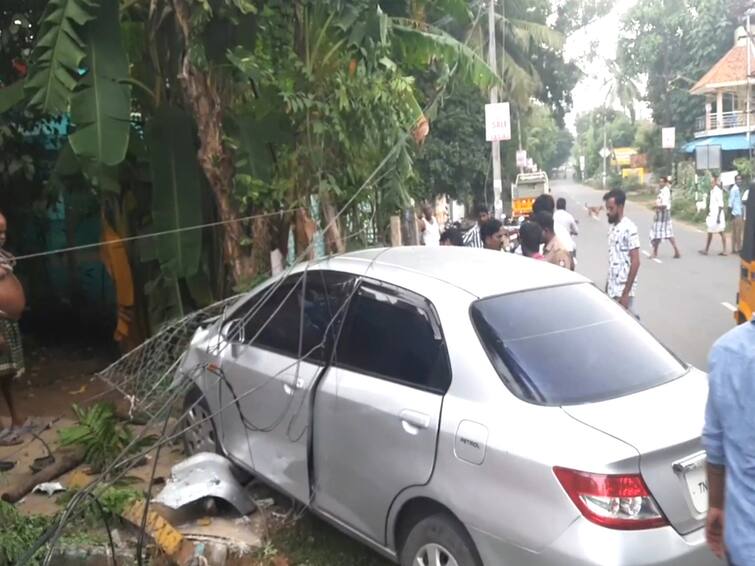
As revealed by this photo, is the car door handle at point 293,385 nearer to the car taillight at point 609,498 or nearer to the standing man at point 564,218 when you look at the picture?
the car taillight at point 609,498

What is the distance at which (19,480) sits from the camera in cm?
547

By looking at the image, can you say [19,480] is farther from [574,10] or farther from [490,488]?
[574,10]

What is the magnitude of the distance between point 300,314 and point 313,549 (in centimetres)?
132

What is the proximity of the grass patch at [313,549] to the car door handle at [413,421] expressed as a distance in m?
1.17

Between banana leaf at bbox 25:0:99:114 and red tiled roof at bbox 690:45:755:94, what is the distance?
133 feet

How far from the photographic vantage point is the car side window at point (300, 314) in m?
4.35

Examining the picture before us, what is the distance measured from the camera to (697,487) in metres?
3.16

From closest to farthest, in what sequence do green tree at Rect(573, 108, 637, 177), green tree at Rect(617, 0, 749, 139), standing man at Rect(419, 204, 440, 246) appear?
standing man at Rect(419, 204, 440, 246) → green tree at Rect(617, 0, 749, 139) → green tree at Rect(573, 108, 637, 177)

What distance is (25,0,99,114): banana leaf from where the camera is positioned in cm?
553

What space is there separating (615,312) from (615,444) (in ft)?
3.93

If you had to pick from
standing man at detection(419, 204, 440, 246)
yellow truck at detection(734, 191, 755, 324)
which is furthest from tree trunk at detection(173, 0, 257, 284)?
standing man at detection(419, 204, 440, 246)

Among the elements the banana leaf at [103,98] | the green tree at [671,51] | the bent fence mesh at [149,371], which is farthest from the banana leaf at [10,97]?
the green tree at [671,51]

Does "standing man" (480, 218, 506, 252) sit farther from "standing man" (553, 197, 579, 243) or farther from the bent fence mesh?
the bent fence mesh

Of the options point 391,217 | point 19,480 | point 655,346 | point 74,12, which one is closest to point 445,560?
point 655,346
